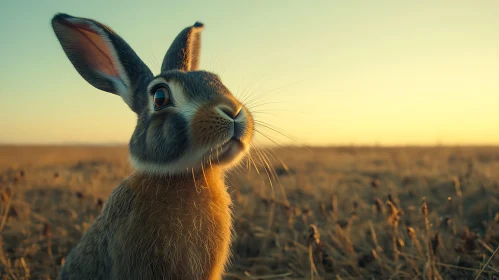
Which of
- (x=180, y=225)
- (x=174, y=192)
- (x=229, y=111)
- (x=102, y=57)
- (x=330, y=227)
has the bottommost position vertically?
(x=330, y=227)

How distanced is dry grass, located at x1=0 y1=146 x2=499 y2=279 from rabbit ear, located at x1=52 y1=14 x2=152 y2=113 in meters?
1.30

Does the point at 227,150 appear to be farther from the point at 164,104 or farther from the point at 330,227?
the point at 330,227

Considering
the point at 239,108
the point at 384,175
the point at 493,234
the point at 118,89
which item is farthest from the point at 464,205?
the point at 118,89

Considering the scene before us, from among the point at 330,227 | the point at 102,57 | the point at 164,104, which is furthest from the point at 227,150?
the point at 330,227

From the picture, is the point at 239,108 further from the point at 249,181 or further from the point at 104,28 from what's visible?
the point at 249,181

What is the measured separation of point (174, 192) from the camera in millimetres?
3816

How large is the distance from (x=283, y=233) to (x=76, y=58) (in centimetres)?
314

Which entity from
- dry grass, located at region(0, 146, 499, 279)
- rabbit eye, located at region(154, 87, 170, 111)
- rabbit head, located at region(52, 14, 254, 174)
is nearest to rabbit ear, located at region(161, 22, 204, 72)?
rabbit head, located at region(52, 14, 254, 174)

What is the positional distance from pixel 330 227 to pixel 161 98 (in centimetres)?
282

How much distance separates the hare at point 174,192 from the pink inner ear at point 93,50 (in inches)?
27.3

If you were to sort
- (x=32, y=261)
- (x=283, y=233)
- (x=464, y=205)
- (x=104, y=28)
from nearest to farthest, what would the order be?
(x=104, y=28), (x=32, y=261), (x=283, y=233), (x=464, y=205)

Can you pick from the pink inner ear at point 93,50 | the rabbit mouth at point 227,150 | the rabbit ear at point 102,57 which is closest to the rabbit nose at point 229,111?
the rabbit mouth at point 227,150

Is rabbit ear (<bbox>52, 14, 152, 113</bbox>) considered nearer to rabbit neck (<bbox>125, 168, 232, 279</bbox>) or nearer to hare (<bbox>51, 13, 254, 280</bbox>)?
hare (<bbox>51, 13, 254, 280</bbox>)

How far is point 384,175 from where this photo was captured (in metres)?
10.1
